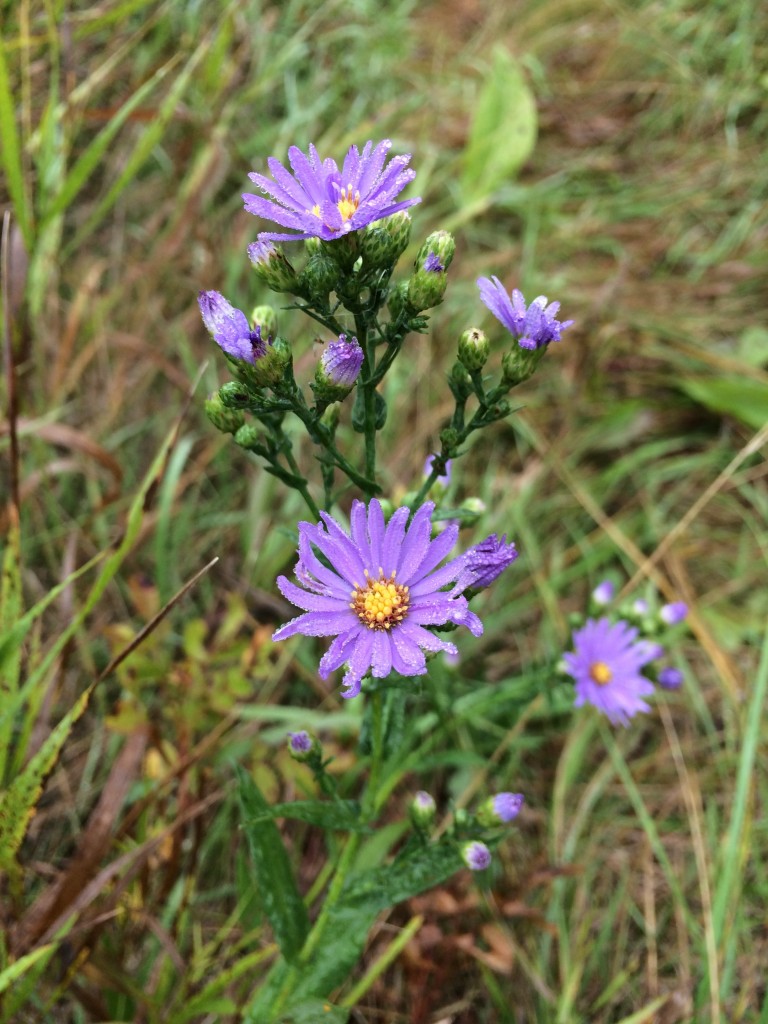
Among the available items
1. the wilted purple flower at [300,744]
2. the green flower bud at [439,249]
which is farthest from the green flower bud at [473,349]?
the wilted purple flower at [300,744]

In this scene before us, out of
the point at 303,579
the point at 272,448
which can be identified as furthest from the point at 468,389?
the point at 303,579

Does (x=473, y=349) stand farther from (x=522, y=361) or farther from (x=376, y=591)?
(x=376, y=591)

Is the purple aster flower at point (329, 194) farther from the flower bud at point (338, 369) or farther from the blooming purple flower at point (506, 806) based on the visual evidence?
the blooming purple flower at point (506, 806)

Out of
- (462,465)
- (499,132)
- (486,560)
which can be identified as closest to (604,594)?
(462,465)

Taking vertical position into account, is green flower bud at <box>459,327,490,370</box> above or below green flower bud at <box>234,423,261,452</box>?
above

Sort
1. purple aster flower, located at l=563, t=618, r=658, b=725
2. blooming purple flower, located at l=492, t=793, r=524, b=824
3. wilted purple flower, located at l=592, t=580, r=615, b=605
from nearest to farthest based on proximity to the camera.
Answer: blooming purple flower, located at l=492, t=793, r=524, b=824 → purple aster flower, located at l=563, t=618, r=658, b=725 → wilted purple flower, located at l=592, t=580, r=615, b=605

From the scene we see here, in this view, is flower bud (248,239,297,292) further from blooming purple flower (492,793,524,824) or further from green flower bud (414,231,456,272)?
blooming purple flower (492,793,524,824)

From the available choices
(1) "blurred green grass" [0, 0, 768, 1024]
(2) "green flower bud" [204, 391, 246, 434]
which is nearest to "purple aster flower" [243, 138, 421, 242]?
(2) "green flower bud" [204, 391, 246, 434]
